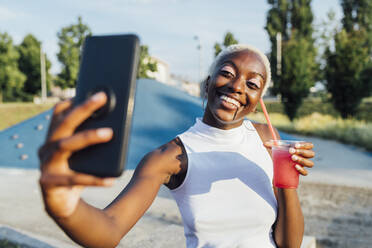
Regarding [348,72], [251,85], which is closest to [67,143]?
[251,85]

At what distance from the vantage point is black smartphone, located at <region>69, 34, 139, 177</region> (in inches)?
31.1

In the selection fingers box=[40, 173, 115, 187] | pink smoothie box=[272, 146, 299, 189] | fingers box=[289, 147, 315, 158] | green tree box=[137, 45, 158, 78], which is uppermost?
fingers box=[40, 173, 115, 187]

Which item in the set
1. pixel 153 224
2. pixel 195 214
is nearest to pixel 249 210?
pixel 195 214

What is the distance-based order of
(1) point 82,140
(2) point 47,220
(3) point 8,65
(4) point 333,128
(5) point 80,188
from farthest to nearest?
(3) point 8,65 < (4) point 333,128 < (2) point 47,220 < (5) point 80,188 < (1) point 82,140

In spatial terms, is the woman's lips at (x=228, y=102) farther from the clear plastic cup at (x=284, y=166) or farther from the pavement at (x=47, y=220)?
the pavement at (x=47, y=220)

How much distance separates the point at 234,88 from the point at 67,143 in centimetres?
99

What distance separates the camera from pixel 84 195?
5.92 m

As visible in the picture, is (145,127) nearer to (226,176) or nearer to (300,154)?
(226,176)

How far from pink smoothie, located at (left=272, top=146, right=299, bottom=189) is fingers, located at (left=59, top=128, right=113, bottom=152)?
3.08 feet

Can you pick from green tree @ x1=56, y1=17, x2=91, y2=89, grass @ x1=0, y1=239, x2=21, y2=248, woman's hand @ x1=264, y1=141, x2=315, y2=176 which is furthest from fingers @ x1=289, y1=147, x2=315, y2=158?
green tree @ x1=56, y1=17, x2=91, y2=89

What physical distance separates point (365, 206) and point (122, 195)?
5.42 metres

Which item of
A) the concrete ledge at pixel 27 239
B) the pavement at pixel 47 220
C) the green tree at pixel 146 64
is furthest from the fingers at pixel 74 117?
the green tree at pixel 146 64

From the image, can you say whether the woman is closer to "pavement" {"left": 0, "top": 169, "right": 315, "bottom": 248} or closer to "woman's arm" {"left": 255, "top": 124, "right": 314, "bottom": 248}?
"woman's arm" {"left": 255, "top": 124, "right": 314, "bottom": 248}

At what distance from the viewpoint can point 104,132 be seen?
2.53 feet
